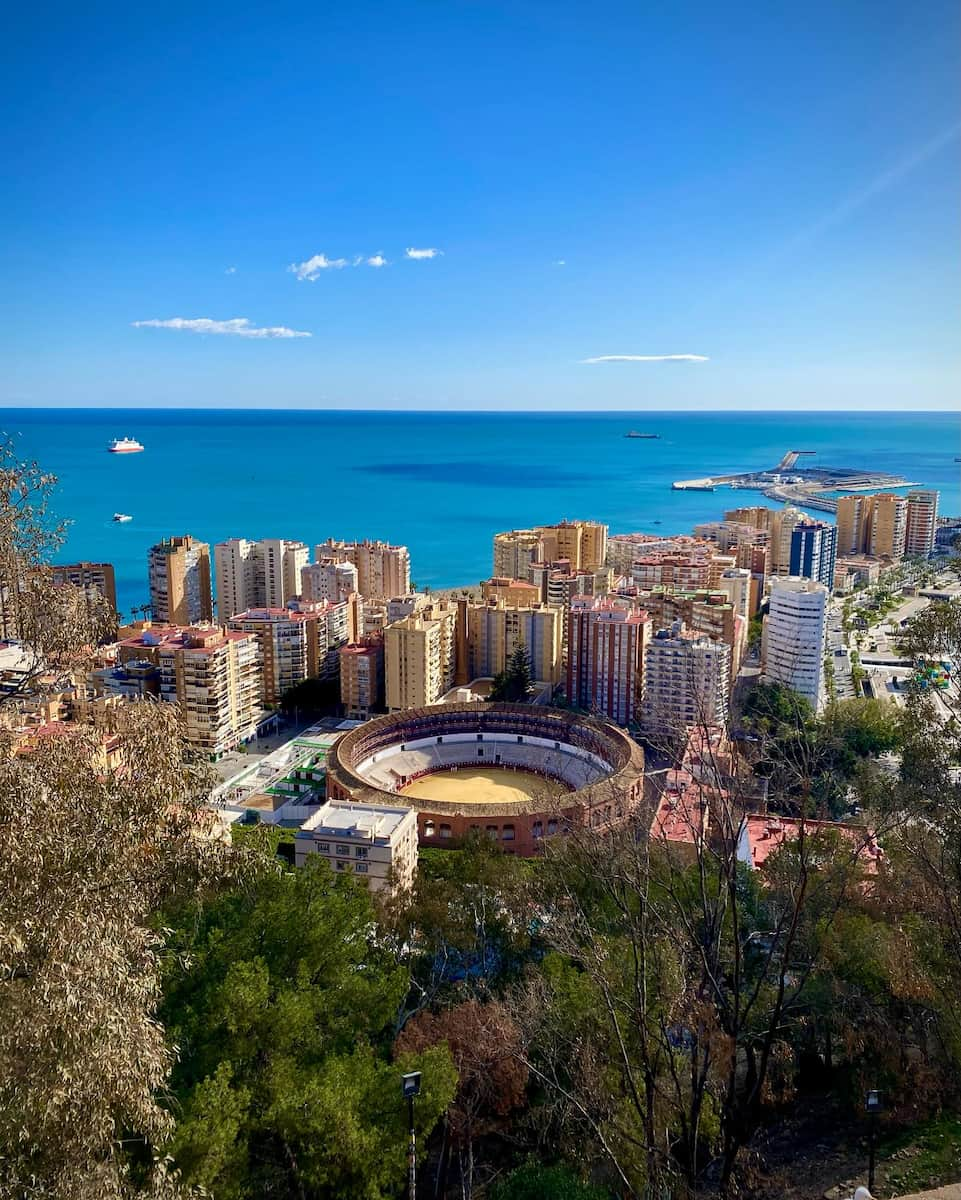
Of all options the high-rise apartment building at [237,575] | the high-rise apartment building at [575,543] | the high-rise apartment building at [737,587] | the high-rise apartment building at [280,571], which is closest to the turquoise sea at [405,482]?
the high-rise apartment building at [237,575]

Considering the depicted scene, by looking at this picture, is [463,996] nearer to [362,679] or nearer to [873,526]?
[362,679]

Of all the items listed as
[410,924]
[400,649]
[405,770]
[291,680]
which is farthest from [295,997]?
[291,680]

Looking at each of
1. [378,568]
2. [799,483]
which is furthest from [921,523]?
[799,483]

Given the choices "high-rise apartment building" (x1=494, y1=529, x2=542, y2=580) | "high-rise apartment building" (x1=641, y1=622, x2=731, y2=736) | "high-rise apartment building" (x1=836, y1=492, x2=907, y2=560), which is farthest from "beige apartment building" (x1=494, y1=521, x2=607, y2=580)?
A: "high-rise apartment building" (x1=836, y1=492, x2=907, y2=560)

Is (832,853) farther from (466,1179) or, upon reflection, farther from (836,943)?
(466,1179)

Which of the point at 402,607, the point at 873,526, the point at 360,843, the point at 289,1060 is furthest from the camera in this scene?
the point at 873,526

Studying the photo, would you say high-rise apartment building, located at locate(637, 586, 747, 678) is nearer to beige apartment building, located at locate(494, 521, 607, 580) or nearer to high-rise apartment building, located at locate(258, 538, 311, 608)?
beige apartment building, located at locate(494, 521, 607, 580)

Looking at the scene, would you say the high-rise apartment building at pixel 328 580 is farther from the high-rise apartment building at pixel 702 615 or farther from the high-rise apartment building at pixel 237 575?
the high-rise apartment building at pixel 702 615
